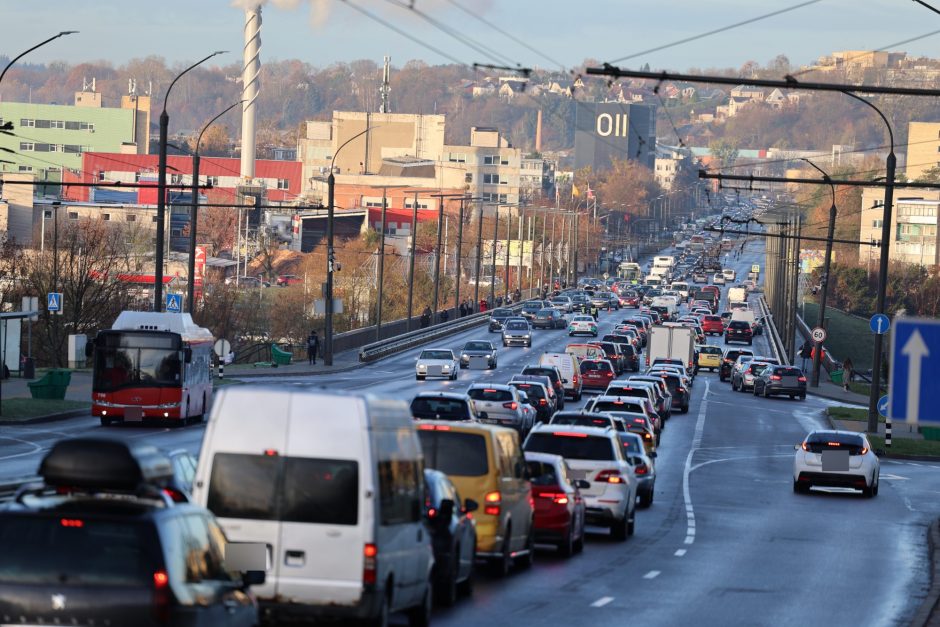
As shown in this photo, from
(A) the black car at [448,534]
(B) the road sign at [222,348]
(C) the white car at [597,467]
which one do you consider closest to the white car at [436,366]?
(B) the road sign at [222,348]

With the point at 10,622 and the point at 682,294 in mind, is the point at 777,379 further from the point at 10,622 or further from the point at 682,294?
the point at 682,294

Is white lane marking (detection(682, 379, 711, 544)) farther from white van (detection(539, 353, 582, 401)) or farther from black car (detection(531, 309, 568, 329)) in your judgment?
black car (detection(531, 309, 568, 329))

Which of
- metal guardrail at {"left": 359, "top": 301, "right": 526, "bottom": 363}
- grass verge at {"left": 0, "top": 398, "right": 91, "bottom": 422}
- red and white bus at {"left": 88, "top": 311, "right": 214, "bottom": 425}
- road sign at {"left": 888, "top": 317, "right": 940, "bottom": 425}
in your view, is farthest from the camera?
metal guardrail at {"left": 359, "top": 301, "right": 526, "bottom": 363}

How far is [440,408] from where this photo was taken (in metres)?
33.2

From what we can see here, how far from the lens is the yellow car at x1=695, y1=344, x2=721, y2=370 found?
92000mm

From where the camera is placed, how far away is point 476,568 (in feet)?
73.3

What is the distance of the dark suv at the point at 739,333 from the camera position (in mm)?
107562

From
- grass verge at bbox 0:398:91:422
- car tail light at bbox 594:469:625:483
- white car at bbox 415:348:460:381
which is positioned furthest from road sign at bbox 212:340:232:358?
car tail light at bbox 594:469:625:483

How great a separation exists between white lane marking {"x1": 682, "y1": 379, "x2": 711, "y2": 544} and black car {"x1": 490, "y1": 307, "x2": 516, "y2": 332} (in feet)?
Answer: 100

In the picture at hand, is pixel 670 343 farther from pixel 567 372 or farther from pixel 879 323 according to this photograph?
pixel 879 323

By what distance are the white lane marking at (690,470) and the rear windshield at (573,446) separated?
1.97m

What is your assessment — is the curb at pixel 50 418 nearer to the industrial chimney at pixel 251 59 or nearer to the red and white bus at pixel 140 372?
the red and white bus at pixel 140 372

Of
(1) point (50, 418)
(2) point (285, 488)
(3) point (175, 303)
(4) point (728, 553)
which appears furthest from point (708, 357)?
(2) point (285, 488)

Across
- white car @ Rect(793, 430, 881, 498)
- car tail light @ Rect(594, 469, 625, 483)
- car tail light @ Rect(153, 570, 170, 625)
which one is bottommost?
white car @ Rect(793, 430, 881, 498)
